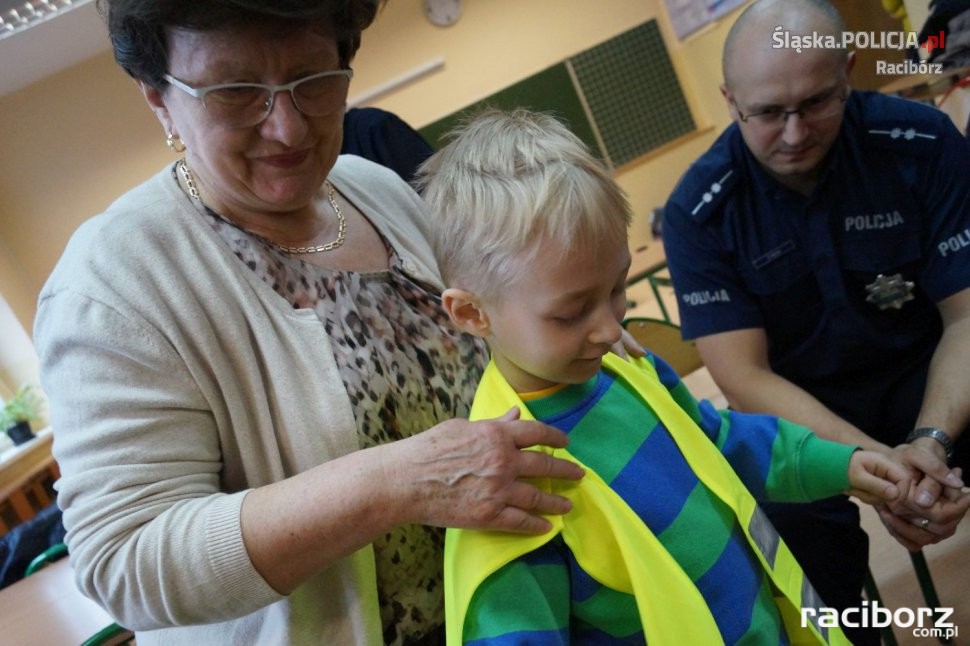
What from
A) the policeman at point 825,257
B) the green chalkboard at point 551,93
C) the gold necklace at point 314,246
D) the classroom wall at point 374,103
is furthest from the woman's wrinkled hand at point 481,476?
the green chalkboard at point 551,93

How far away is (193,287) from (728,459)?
941 mm

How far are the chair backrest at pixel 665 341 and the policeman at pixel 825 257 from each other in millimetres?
389

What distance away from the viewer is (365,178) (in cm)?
162

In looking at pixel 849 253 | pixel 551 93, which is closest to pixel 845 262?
pixel 849 253

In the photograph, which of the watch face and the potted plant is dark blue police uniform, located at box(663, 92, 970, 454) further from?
the watch face

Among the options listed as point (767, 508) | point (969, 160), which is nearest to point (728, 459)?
point (767, 508)

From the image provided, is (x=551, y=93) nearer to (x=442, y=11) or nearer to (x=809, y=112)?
(x=442, y=11)

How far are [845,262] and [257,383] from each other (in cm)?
145

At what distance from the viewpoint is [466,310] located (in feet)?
3.57

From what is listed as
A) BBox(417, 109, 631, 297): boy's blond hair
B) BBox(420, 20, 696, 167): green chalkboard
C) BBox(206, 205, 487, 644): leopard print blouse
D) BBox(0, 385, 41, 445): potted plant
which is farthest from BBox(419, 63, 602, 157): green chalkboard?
BBox(417, 109, 631, 297): boy's blond hair

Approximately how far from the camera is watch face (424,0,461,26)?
681 cm

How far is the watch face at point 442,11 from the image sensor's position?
6812 mm

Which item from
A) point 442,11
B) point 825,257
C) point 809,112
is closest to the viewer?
point 809,112

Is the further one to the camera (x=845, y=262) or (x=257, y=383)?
(x=845, y=262)
